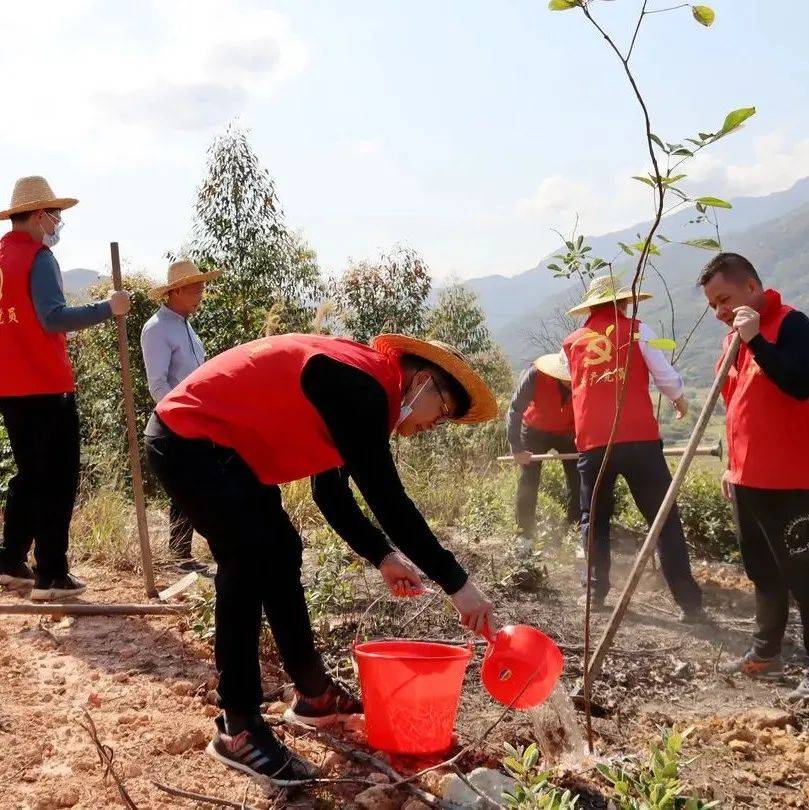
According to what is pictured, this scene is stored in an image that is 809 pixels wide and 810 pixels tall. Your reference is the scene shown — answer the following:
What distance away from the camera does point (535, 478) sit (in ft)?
20.0

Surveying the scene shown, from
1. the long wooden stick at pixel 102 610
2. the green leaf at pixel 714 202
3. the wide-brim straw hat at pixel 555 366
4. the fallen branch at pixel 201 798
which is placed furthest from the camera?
the wide-brim straw hat at pixel 555 366

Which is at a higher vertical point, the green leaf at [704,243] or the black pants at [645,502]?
the green leaf at [704,243]

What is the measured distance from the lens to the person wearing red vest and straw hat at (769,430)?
323cm

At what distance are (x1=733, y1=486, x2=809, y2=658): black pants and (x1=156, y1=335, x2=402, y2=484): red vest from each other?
5.89 feet

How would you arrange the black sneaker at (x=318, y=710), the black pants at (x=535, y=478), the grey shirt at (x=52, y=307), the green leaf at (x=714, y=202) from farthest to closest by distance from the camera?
the black pants at (x=535, y=478), the grey shirt at (x=52, y=307), the black sneaker at (x=318, y=710), the green leaf at (x=714, y=202)

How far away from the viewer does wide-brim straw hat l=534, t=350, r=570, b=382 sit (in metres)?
5.40

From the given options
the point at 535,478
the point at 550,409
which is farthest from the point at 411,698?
the point at 535,478

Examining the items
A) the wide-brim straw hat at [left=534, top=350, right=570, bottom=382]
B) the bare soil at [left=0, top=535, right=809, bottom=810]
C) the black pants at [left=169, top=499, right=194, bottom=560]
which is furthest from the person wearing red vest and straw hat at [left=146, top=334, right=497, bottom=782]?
the wide-brim straw hat at [left=534, top=350, right=570, bottom=382]

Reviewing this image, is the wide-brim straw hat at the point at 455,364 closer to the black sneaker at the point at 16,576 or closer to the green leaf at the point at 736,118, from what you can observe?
the green leaf at the point at 736,118

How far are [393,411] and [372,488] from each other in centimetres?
24

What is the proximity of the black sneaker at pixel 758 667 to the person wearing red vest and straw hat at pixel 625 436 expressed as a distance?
2.47 feet

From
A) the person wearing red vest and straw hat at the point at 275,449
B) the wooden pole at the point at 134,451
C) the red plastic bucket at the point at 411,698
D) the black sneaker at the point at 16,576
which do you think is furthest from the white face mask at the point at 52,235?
the red plastic bucket at the point at 411,698

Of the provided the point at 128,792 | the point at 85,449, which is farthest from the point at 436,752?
the point at 85,449

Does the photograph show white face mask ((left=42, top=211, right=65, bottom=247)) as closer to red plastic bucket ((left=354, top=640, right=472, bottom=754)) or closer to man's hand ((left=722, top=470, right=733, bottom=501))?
red plastic bucket ((left=354, top=640, right=472, bottom=754))
